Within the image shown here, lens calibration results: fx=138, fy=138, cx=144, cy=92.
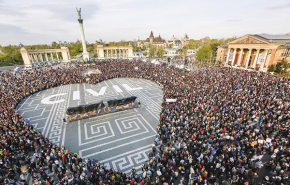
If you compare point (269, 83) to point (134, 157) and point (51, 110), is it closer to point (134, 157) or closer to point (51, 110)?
point (134, 157)

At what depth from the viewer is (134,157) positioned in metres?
11.9

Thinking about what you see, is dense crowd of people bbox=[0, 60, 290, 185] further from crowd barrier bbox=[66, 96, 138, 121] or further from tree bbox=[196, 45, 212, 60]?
tree bbox=[196, 45, 212, 60]

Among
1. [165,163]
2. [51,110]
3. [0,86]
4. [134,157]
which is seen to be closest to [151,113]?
[134,157]

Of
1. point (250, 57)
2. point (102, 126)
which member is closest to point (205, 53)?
point (250, 57)

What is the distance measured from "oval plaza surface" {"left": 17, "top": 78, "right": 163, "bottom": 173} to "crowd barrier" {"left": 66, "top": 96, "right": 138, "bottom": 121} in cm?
56

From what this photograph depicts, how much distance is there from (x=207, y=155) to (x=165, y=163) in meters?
3.25

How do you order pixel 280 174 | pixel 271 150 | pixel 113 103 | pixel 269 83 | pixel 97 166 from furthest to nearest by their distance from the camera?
pixel 269 83
pixel 113 103
pixel 271 150
pixel 97 166
pixel 280 174

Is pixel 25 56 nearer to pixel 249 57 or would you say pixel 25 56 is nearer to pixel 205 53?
pixel 205 53

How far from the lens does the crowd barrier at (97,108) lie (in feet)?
56.2

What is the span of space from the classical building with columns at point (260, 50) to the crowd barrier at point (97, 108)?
3279 cm

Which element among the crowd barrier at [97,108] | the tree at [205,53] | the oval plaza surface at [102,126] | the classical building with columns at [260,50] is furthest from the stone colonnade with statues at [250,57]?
the crowd barrier at [97,108]

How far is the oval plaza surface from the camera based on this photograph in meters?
12.3

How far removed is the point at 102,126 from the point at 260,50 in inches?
1881

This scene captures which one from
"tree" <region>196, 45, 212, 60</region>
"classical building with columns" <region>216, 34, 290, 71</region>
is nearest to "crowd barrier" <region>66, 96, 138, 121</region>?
"classical building with columns" <region>216, 34, 290, 71</region>
